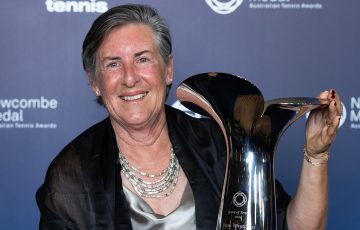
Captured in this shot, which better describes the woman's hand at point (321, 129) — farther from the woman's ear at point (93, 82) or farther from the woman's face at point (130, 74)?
the woman's ear at point (93, 82)

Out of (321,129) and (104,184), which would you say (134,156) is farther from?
(321,129)

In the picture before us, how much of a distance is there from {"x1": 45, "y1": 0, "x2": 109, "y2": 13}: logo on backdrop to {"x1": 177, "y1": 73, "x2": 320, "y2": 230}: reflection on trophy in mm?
1179

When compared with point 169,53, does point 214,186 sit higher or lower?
lower

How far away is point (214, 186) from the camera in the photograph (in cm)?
151

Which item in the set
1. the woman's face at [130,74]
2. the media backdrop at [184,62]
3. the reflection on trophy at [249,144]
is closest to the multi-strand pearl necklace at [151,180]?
the woman's face at [130,74]

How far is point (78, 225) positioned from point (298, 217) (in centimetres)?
47

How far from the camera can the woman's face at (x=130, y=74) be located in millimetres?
1517

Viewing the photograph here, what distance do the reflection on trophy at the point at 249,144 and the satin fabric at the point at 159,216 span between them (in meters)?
0.52

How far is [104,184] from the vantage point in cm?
148

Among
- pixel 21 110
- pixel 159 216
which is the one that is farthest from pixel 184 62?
pixel 159 216

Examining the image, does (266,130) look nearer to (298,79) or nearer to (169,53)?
(169,53)

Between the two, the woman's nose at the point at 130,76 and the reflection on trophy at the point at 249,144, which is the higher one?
the woman's nose at the point at 130,76

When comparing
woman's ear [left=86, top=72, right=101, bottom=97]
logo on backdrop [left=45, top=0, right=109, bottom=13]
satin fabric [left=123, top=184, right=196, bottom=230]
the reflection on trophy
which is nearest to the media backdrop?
logo on backdrop [left=45, top=0, right=109, bottom=13]

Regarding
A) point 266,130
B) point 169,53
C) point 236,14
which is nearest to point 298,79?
point 236,14
